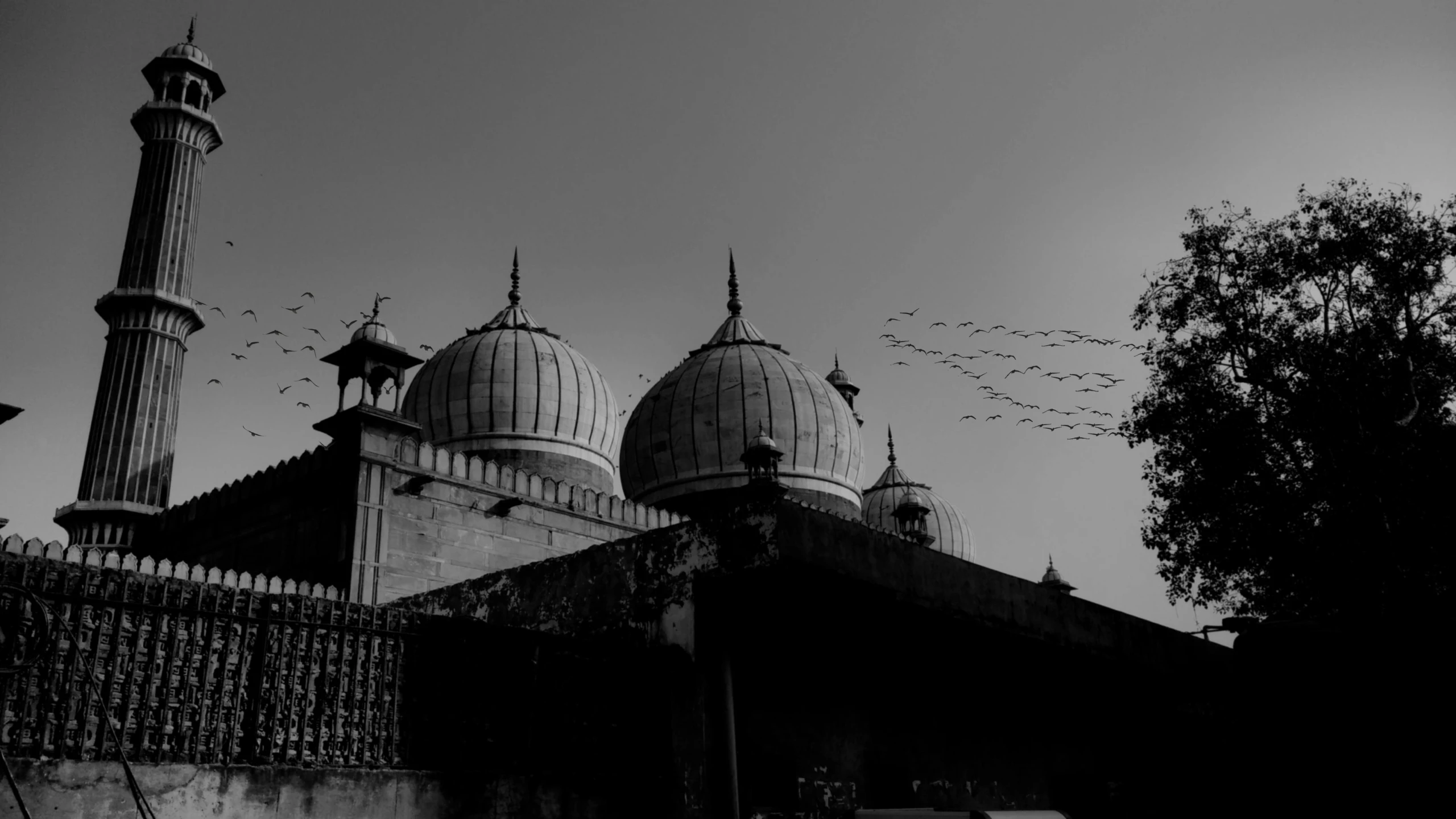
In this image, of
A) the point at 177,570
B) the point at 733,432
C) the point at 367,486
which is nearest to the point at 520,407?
the point at 733,432

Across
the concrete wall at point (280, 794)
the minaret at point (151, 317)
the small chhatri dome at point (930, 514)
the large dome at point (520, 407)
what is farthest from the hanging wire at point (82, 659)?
the small chhatri dome at point (930, 514)

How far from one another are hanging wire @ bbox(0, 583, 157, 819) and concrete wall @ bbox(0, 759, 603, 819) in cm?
8

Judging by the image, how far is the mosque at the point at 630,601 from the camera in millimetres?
6891

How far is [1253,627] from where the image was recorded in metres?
7.84

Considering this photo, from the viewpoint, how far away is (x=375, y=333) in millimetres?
14297

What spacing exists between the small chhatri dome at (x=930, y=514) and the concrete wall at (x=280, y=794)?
24.0 metres

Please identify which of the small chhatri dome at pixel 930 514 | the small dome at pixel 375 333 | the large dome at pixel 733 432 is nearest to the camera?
the small dome at pixel 375 333

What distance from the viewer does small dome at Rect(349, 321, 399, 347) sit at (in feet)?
46.5

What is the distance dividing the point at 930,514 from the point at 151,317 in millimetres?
19763

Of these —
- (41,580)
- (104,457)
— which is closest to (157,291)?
(104,457)

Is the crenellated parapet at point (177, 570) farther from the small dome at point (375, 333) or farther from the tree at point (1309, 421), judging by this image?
the tree at point (1309, 421)

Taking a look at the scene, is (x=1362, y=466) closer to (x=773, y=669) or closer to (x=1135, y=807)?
(x=1135, y=807)

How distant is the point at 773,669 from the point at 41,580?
4.29 m

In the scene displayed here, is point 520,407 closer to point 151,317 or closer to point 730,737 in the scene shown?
point 151,317
